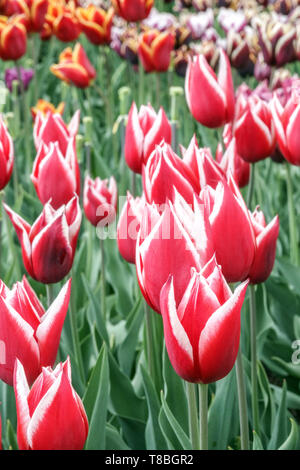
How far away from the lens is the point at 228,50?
265cm

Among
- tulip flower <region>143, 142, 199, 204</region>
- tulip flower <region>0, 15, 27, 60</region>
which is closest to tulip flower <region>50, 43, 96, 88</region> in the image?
tulip flower <region>0, 15, 27, 60</region>

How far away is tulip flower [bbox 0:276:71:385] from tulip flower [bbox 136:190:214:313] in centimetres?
8

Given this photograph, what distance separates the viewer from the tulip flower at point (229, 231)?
797 millimetres

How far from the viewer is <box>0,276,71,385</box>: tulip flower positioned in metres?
0.71

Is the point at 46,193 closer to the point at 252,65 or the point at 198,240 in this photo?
the point at 198,240

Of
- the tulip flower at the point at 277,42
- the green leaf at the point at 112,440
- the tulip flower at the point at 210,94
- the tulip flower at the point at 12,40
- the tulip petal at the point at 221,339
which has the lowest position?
the green leaf at the point at 112,440

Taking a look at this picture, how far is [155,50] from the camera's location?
2467 mm

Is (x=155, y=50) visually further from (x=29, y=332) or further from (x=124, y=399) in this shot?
(x=29, y=332)

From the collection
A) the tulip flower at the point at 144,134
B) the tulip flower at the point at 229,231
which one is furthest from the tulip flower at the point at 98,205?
the tulip flower at the point at 229,231

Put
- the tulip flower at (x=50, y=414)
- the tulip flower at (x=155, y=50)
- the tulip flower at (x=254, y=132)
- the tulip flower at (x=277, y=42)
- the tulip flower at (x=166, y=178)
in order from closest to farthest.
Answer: the tulip flower at (x=50, y=414) → the tulip flower at (x=166, y=178) → the tulip flower at (x=254, y=132) → the tulip flower at (x=277, y=42) → the tulip flower at (x=155, y=50)

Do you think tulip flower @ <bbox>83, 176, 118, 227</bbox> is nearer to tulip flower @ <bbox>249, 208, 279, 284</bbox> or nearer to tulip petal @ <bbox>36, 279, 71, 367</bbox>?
tulip flower @ <bbox>249, 208, 279, 284</bbox>

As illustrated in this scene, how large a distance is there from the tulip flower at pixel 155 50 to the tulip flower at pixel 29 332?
73.6 inches

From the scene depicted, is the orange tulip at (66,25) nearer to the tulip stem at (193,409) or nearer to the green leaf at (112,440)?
the green leaf at (112,440)
